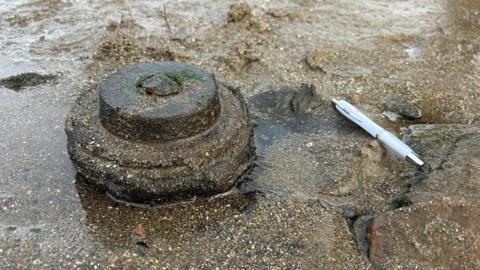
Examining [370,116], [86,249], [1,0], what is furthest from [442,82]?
[1,0]

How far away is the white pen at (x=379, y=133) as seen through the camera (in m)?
3.56

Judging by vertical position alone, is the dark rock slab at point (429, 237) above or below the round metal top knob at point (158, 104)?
below

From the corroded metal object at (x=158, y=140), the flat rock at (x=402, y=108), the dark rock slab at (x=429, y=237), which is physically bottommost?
the flat rock at (x=402, y=108)

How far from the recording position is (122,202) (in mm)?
3295

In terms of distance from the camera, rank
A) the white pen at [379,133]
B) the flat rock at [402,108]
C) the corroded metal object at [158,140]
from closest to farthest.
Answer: the corroded metal object at [158,140], the white pen at [379,133], the flat rock at [402,108]

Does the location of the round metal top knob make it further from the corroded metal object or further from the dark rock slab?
the dark rock slab

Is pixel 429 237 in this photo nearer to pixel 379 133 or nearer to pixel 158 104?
pixel 379 133

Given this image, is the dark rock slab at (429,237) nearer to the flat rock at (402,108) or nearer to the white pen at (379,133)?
the white pen at (379,133)

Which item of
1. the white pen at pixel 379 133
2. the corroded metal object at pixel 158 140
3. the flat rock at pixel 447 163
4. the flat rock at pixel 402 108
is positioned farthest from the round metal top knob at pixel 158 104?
the flat rock at pixel 402 108

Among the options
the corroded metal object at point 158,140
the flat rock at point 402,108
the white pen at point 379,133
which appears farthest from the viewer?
the flat rock at point 402,108

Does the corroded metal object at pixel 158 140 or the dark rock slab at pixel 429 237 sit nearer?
the dark rock slab at pixel 429 237

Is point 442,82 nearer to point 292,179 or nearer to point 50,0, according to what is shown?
point 292,179

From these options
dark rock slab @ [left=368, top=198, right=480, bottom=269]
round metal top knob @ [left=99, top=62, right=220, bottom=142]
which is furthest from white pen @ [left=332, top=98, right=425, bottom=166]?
round metal top knob @ [left=99, top=62, right=220, bottom=142]

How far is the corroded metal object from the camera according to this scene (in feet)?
10.2
